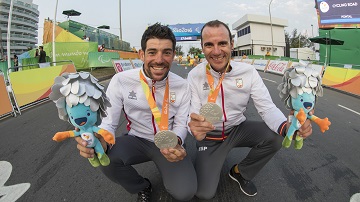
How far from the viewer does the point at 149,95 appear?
236 centimetres

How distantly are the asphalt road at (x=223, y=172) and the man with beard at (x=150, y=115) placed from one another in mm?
295

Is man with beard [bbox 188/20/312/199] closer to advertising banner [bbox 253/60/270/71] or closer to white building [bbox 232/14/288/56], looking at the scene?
advertising banner [bbox 253/60/270/71]

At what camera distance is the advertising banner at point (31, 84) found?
6.39m

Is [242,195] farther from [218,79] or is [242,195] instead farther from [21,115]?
[21,115]

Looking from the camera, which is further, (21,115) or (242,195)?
(21,115)

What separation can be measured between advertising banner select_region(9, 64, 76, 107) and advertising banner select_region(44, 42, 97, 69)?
9274 millimetres

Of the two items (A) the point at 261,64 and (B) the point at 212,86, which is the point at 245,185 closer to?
(B) the point at 212,86

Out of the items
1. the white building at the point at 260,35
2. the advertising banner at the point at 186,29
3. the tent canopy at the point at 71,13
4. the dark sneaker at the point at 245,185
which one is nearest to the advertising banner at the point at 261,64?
the dark sneaker at the point at 245,185

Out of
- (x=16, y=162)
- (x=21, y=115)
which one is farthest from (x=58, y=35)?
(x=16, y=162)

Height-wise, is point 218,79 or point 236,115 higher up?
point 218,79

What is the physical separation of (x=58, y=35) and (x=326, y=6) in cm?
2099

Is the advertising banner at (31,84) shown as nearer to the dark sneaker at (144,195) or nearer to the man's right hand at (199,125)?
the dark sneaker at (144,195)

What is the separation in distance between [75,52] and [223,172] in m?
16.4

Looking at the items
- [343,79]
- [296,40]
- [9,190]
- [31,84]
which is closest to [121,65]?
[31,84]
